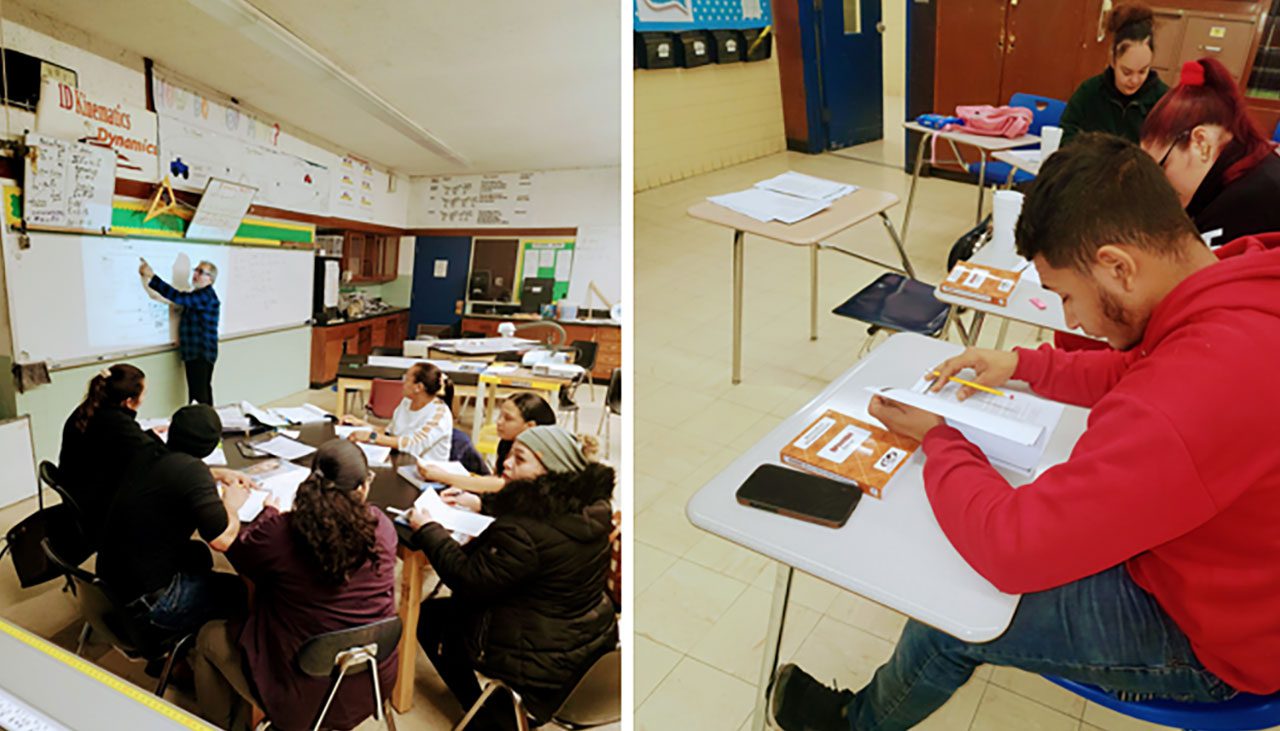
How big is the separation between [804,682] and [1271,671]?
88 cm

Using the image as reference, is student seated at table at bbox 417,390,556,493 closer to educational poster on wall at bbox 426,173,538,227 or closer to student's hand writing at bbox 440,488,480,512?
student's hand writing at bbox 440,488,480,512

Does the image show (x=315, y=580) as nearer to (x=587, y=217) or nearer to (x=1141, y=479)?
(x=587, y=217)

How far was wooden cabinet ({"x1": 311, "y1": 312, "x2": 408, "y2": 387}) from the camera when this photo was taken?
1649 mm

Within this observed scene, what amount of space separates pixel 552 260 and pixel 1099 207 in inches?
34.9

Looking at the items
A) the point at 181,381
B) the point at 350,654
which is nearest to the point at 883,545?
the point at 350,654

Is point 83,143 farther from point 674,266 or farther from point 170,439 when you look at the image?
point 674,266

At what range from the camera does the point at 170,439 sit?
5.86 feet

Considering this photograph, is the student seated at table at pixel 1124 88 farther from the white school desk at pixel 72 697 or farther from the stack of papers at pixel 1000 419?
the white school desk at pixel 72 697

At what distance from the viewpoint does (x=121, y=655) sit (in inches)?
70.8

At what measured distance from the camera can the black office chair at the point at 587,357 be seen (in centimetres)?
159

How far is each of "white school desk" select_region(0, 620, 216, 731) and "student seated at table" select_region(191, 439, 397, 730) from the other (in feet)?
0.62

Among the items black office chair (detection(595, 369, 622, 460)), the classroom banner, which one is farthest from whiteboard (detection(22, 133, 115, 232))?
black office chair (detection(595, 369, 622, 460))

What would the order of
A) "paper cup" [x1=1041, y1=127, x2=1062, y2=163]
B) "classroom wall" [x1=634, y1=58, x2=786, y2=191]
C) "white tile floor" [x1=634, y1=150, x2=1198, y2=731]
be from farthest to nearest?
"classroom wall" [x1=634, y1=58, x2=786, y2=191]
"paper cup" [x1=1041, y1=127, x2=1062, y2=163]
"white tile floor" [x1=634, y1=150, x2=1198, y2=731]

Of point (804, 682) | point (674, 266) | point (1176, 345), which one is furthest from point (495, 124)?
point (674, 266)
